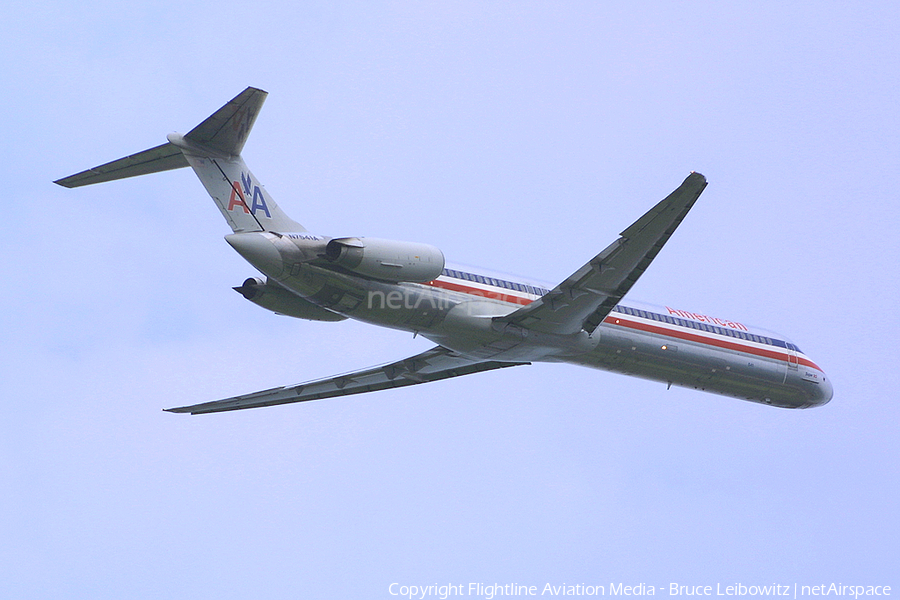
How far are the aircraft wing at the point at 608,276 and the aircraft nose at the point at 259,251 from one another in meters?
5.52

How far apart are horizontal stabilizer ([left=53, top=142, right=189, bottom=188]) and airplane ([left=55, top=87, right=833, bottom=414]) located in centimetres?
3

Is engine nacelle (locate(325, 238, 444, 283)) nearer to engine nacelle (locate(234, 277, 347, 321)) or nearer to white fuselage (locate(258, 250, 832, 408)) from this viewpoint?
white fuselage (locate(258, 250, 832, 408))

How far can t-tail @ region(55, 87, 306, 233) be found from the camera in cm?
2236

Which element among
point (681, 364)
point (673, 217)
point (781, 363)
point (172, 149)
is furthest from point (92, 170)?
point (781, 363)

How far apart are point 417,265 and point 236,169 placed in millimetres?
4617

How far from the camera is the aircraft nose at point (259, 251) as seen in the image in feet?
69.4

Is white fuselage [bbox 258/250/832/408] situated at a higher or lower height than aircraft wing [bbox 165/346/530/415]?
higher

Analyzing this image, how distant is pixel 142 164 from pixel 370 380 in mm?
8987

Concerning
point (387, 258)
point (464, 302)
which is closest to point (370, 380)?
point (464, 302)

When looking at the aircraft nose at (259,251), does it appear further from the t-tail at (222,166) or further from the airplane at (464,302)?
the t-tail at (222,166)

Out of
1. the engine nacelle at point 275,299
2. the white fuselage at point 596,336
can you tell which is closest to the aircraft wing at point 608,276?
the white fuselage at point 596,336

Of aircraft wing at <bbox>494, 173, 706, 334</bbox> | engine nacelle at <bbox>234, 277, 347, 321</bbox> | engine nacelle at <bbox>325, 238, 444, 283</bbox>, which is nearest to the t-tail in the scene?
engine nacelle at <bbox>234, 277, 347, 321</bbox>

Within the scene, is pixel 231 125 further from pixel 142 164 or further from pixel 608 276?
pixel 608 276

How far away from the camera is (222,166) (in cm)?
2283
